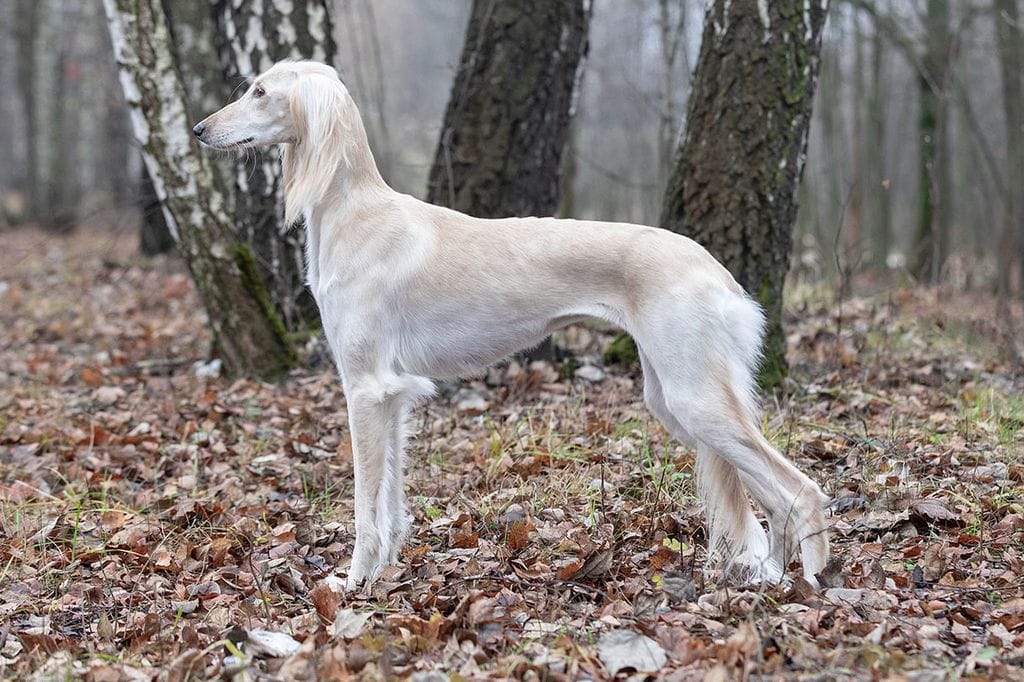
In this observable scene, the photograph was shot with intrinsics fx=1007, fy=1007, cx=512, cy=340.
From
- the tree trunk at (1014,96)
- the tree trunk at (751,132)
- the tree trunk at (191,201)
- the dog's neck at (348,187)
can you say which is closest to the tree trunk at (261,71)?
the tree trunk at (191,201)

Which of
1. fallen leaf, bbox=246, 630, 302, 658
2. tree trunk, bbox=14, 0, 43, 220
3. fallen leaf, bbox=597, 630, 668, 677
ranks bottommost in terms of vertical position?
fallen leaf, bbox=597, 630, 668, 677

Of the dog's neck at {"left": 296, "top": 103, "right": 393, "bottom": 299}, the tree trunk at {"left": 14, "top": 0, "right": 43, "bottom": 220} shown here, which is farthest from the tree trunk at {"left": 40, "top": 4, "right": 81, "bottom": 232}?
the dog's neck at {"left": 296, "top": 103, "right": 393, "bottom": 299}

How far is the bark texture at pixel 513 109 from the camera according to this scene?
6.73m

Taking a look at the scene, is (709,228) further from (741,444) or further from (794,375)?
(741,444)

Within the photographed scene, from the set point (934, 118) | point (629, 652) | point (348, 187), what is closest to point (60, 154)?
point (934, 118)

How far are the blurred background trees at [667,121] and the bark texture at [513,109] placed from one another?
0.20 metres

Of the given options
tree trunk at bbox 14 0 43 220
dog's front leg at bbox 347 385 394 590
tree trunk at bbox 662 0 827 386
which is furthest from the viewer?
tree trunk at bbox 14 0 43 220

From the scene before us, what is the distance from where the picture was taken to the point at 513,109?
6766mm

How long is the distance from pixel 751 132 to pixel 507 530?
2879 mm

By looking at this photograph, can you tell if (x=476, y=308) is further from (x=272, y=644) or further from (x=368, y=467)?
(x=272, y=644)

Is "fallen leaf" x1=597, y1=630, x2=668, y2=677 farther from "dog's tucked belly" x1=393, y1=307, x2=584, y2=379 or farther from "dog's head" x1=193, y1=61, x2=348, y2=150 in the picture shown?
"dog's head" x1=193, y1=61, x2=348, y2=150

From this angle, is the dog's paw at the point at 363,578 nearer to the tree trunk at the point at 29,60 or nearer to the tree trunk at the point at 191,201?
the tree trunk at the point at 191,201

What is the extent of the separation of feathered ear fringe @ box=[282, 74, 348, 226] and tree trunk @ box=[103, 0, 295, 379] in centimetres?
298

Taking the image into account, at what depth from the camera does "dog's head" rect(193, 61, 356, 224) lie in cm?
397
